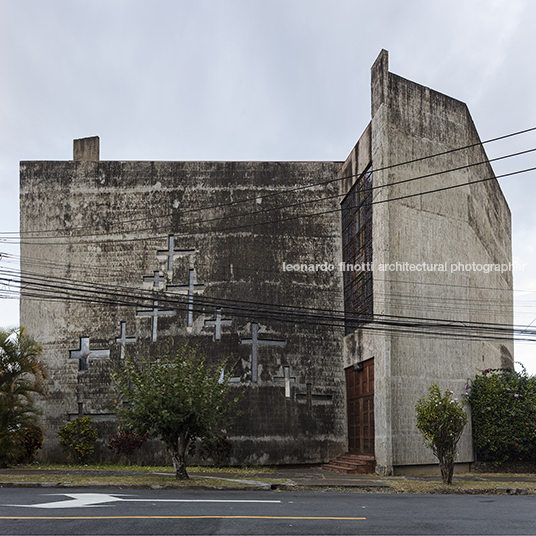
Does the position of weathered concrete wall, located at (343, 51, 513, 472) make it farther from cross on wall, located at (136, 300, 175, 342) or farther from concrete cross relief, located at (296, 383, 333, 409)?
cross on wall, located at (136, 300, 175, 342)

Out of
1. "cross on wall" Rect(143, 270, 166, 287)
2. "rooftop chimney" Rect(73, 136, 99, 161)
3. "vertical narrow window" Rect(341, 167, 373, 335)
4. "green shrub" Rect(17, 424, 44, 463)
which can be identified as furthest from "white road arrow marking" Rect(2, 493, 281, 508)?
"rooftop chimney" Rect(73, 136, 99, 161)

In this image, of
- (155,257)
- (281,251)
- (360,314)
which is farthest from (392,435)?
(155,257)

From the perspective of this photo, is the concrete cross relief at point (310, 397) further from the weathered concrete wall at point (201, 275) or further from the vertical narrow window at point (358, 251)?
the vertical narrow window at point (358, 251)

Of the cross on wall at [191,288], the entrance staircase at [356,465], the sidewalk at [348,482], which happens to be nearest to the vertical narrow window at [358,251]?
the entrance staircase at [356,465]

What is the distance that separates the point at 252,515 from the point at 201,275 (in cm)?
1566

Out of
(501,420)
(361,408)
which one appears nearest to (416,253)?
(361,408)

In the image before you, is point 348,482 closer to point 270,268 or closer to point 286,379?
point 286,379

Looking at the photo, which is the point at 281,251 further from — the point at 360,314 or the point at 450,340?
the point at 450,340

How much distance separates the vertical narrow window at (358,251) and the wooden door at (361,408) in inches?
67.9

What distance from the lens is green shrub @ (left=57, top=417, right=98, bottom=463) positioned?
2231cm

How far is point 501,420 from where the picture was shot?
20562 mm

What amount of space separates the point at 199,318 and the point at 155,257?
310cm

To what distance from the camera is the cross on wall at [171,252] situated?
24031mm

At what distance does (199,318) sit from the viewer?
925 inches
